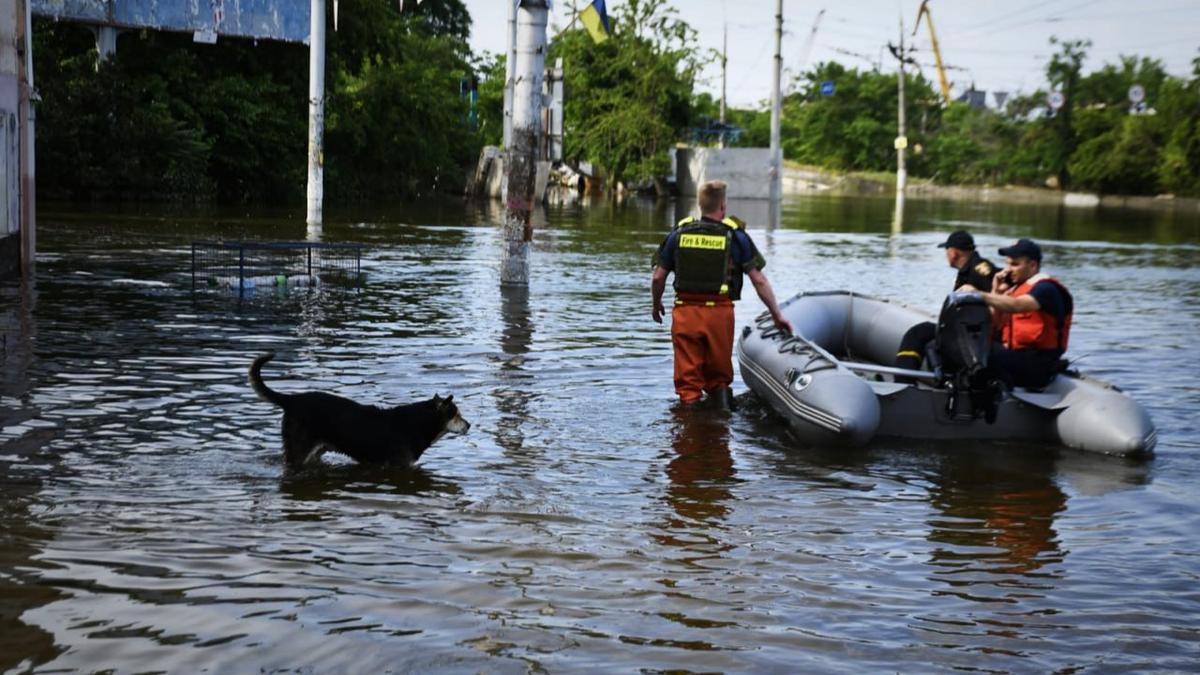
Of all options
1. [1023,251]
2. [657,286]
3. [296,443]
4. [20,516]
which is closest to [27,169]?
[657,286]

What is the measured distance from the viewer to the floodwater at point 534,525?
5289mm

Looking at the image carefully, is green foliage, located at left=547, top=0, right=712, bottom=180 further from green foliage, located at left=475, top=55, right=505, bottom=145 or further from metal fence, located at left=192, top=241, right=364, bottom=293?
metal fence, located at left=192, top=241, right=364, bottom=293

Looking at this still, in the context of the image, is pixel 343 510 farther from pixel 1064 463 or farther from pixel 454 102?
pixel 454 102

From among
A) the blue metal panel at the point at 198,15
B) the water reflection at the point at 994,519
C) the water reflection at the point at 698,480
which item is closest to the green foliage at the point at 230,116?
the blue metal panel at the point at 198,15

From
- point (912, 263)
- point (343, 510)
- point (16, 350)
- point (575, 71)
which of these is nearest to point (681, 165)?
point (575, 71)

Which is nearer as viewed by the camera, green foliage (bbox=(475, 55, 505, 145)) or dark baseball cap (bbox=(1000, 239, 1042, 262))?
dark baseball cap (bbox=(1000, 239, 1042, 262))

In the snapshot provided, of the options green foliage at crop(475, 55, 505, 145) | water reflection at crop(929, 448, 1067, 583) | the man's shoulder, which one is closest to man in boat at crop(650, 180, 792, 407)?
the man's shoulder

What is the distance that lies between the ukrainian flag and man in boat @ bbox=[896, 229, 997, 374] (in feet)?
29.3

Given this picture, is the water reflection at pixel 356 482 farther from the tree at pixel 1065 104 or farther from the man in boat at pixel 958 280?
the tree at pixel 1065 104

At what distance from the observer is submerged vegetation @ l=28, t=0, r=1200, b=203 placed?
125 ft

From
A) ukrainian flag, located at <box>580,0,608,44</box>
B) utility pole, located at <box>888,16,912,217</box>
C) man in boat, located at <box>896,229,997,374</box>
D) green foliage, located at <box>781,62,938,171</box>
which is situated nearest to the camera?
man in boat, located at <box>896,229,997,374</box>

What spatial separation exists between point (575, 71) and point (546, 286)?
48.0 metres

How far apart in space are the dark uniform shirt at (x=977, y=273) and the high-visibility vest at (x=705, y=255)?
6.22ft

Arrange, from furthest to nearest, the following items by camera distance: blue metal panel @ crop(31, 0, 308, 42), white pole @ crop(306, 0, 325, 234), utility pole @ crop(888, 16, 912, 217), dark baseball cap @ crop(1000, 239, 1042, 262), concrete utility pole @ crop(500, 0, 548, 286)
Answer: utility pole @ crop(888, 16, 912, 217), blue metal panel @ crop(31, 0, 308, 42), white pole @ crop(306, 0, 325, 234), concrete utility pole @ crop(500, 0, 548, 286), dark baseball cap @ crop(1000, 239, 1042, 262)
